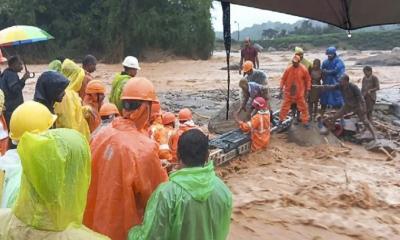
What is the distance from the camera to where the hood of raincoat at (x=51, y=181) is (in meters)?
1.95

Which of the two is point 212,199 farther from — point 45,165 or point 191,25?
point 191,25

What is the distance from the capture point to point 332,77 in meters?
11.1

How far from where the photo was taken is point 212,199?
105 inches

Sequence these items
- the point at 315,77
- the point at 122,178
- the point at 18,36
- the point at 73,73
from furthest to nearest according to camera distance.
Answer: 1. the point at 315,77
2. the point at 18,36
3. the point at 73,73
4. the point at 122,178

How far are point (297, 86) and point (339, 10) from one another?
734cm

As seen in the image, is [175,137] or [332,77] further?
[332,77]

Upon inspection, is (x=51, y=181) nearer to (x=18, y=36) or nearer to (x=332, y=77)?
(x=18, y=36)

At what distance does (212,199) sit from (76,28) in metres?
31.9

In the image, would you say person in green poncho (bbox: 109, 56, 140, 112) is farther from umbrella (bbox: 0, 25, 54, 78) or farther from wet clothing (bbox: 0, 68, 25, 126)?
umbrella (bbox: 0, 25, 54, 78)

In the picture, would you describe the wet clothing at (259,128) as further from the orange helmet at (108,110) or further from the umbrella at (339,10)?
the umbrella at (339,10)

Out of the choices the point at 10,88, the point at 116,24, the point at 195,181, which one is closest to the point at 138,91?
the point at 195,181

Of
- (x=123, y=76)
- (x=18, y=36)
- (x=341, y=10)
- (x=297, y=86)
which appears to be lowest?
(x=297, y=86)

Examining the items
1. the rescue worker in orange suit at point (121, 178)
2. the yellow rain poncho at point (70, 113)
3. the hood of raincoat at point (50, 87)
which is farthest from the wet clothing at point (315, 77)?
the rescue worker in orange suit at point (121, 178)

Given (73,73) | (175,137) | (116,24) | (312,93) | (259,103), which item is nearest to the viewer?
(73,73)
